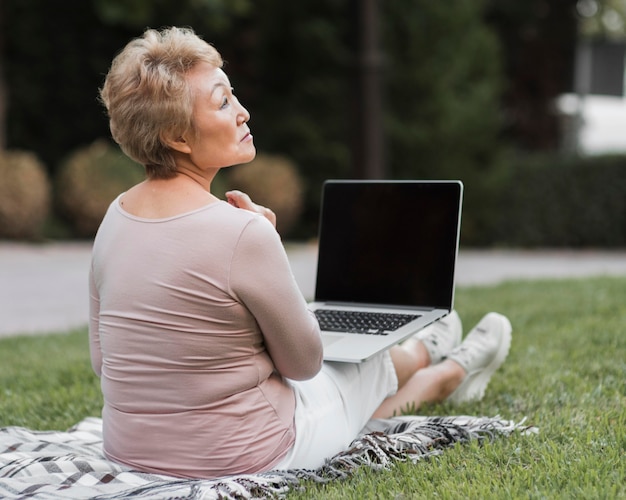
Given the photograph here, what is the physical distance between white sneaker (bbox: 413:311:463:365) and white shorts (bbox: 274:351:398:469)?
1.77 feet

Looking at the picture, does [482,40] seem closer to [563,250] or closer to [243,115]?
[563,250]

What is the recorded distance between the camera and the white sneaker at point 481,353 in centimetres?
337

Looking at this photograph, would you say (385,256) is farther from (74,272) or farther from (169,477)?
(74,272)

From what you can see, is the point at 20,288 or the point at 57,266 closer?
the point at 20,288

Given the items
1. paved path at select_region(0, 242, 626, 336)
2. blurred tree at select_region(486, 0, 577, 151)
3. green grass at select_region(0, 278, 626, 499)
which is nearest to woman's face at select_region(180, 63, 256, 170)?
green grass at select_region(0, 278, 626, 499)

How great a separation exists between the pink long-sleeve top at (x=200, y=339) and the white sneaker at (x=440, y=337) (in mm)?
1119

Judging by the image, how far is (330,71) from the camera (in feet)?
44.3

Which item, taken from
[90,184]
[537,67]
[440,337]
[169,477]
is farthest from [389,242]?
[537,67]

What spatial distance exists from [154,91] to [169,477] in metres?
1.06

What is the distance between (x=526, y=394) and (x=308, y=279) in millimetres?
5016

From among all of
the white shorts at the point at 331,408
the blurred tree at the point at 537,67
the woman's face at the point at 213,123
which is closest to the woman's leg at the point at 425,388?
the white shorts at the point at 331,408

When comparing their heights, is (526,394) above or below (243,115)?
below

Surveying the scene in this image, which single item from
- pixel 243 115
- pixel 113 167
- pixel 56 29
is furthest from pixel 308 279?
pixel 56 29

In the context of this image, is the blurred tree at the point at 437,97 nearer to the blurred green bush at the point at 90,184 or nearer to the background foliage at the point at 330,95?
the background foliage at the point at 330,95
